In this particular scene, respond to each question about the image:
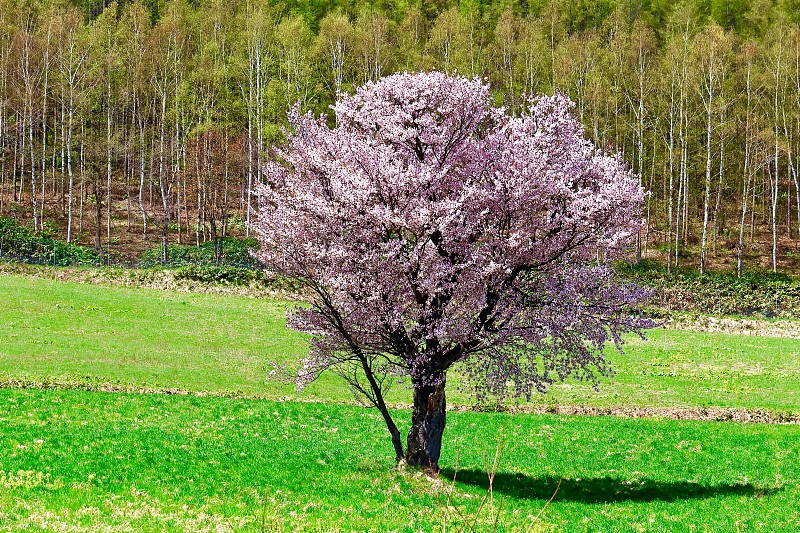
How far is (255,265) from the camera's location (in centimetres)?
6019

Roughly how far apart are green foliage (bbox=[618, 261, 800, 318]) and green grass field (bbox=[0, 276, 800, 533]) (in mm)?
10905

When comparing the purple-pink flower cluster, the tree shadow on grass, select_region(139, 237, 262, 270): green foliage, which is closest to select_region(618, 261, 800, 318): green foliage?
select_region(139, 237, 262, 270): green foliage

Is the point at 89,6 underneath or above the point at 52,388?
above

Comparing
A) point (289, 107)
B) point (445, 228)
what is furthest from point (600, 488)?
point (289, 107)

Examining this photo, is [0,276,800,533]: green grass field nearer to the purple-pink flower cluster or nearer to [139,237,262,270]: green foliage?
the purple-pink flower cluster

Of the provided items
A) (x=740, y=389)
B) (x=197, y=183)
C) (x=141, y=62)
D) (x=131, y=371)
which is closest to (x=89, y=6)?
(x=141, y=62)

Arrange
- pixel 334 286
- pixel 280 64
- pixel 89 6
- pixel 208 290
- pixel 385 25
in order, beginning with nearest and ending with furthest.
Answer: pixel 334 286, pixel 208 290, pixel 280 64, pixel 385 25, pixel 89 6

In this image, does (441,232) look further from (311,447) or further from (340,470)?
(311,447)

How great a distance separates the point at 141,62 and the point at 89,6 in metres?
67.7

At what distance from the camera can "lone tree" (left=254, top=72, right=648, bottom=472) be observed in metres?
17.8

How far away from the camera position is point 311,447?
23328 millimetres

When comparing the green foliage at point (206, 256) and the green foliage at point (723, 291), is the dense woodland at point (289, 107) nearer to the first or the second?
the green foliage at point (206, 256)

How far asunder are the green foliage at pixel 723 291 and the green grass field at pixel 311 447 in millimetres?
10905

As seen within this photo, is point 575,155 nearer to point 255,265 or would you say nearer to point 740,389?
point 740,389
